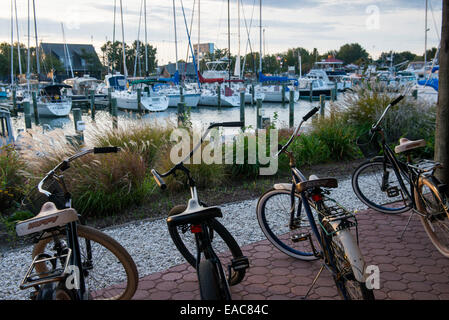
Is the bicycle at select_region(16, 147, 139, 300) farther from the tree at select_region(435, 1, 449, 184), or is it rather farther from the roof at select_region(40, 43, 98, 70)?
the roof at select_region(40, 43, 98, 70)

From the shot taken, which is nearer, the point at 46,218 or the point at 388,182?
the point at 46,218

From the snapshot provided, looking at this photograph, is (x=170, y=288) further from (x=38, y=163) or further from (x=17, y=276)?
(x=38, y=163)

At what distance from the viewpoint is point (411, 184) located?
436 cm

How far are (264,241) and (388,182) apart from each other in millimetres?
1815

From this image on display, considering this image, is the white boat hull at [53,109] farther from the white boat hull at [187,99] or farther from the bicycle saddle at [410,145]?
the bicycle saddle at [410,145]

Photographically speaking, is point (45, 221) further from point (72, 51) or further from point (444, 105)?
point (72, 51)

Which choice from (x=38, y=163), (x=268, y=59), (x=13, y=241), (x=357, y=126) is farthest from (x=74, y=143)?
(x=268, y=59)

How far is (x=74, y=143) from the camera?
7.09 meters

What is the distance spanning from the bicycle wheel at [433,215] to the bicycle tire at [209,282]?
263 centimetres

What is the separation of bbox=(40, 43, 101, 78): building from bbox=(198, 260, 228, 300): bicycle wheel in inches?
3036

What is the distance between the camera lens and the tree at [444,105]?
4.68m

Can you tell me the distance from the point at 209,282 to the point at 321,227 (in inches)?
42.2
